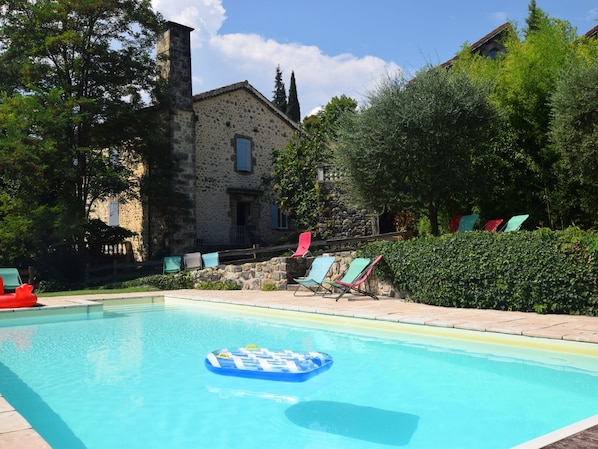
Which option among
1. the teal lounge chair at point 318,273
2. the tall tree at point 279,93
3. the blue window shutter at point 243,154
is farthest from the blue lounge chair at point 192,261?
the tall tree at point 279,93

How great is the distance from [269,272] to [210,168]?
9423 millimetres

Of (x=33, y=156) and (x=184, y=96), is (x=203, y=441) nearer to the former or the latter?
(x=33, y=156)

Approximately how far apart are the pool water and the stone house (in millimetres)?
13000

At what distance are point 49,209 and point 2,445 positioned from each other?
14.0 metres

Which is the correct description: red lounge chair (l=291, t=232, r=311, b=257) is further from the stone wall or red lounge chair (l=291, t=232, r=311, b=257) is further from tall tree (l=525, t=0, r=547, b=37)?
tall tree (l=525, t=0, r=547, b=37)

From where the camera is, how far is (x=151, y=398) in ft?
13.3

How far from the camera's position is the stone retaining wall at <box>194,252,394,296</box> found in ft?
35.8

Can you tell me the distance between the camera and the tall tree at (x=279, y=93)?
3972 cm

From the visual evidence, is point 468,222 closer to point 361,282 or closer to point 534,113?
point 534,113

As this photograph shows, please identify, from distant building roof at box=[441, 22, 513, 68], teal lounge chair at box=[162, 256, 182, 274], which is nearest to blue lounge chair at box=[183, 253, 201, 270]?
teal lounge chair at box=[162, 256, 182, 274]

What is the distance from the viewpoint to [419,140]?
10812 millimetres

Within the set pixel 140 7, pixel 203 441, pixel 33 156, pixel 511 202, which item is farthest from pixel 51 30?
pixel 203 441

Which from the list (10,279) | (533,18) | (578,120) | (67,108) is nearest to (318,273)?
(578,120)

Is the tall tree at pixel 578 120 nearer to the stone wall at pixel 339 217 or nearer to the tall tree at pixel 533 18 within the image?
the tall tree at pixel 533 18
